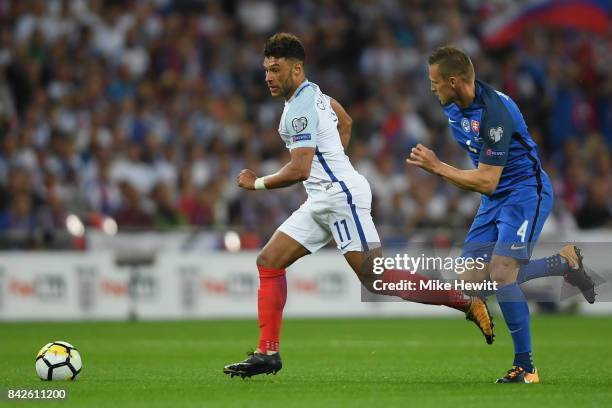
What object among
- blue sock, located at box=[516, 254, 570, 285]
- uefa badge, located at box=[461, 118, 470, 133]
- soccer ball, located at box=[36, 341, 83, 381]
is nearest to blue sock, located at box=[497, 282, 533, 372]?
blue sock, located at box=[516, 254, 570, 285]

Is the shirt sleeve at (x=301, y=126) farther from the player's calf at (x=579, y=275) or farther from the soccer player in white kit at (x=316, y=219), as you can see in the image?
the player's calf at (x=579, y=275)

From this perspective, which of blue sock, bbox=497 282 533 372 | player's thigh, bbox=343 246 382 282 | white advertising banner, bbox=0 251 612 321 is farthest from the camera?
white advertising banner, bbox=0 251 612 321

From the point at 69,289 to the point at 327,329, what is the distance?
173 inches

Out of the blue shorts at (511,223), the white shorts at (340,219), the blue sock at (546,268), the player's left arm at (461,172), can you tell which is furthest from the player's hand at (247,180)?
the blue sock at (546,268)

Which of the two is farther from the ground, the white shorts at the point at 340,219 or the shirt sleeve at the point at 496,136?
the shirt sleeve at the point at 496,136

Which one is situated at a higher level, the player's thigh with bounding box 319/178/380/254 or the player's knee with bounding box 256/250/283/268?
the player's thigh with bounding box 319/178/380/254

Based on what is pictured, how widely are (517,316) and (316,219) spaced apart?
171cm

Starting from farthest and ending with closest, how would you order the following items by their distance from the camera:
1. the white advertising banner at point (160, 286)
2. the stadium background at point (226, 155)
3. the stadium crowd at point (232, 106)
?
the stadium crowd at point (232, 106) < the white advertising banner at point (160, 286) < the stadium background at point (226, 155)

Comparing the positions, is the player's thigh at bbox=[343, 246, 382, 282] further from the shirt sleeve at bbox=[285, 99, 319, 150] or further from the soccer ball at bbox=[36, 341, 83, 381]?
the soccer ball at bbox=[36, 341, 83, 381]

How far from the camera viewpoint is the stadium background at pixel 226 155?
17938mm

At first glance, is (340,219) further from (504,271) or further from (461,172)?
(504,271)

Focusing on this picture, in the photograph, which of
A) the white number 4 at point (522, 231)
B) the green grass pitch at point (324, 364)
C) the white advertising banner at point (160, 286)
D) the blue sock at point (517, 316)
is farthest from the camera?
the white advertising banner at point (160, 286)

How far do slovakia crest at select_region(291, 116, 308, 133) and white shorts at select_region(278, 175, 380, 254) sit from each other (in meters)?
0.53

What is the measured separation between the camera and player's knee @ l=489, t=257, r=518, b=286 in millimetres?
9047
